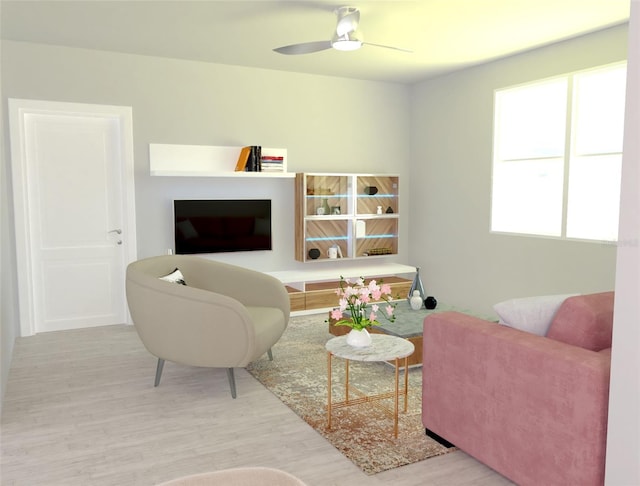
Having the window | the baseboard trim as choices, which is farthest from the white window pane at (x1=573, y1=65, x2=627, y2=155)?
the baseboard trim

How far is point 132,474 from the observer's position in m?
2.71

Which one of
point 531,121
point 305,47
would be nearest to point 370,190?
point 531,121

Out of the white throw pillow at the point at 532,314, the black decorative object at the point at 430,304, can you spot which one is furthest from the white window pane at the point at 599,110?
the white throw pillow at the point at 532,314

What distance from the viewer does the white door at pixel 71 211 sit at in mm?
5289

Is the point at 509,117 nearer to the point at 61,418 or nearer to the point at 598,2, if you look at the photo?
the point at 598,2

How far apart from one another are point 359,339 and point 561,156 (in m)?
3.28

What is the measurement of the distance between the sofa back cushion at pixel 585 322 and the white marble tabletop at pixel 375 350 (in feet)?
2.96

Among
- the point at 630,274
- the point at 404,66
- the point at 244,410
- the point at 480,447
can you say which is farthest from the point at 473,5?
the point at 244,410

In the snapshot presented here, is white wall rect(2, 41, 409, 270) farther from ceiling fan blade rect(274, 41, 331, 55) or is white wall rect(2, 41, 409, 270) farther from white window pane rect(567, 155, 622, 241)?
white window pane rect(567, 155, 622, 241)

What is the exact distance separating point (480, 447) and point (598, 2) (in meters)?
3.40

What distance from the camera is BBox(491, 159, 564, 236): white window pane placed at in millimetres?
5402

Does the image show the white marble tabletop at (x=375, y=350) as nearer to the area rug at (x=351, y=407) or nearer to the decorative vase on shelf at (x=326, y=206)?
the area rug at (x=351, y=407)

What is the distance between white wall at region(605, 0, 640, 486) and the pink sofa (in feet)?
0.26

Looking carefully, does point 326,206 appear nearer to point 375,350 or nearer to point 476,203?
point 476,203
